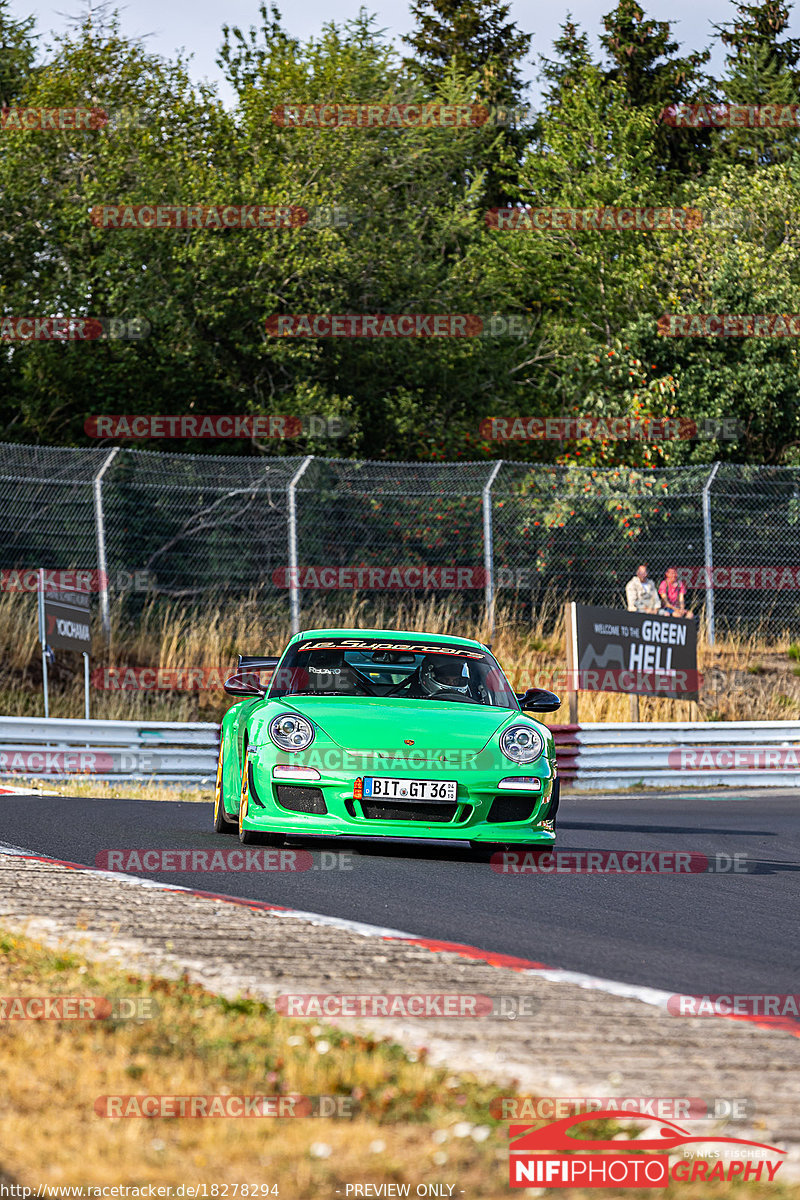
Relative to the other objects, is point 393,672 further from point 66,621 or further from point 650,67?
point 650,67

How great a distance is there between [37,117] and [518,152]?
2039 cm

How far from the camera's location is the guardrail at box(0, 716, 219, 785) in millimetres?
15383

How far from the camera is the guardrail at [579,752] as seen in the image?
15.6 m

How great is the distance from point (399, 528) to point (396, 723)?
44.6 ft

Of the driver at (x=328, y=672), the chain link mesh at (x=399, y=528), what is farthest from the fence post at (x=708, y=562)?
the driver at (x=328, y=672)

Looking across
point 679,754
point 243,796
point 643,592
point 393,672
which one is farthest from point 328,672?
point 643,592

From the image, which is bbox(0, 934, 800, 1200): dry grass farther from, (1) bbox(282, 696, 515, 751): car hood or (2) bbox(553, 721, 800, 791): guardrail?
(2) bbox(553, 721, 800, 791): guardrail

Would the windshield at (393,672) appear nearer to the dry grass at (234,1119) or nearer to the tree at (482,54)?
the dry grass at (234,1119)

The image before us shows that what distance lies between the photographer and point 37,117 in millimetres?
27516

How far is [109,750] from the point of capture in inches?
621

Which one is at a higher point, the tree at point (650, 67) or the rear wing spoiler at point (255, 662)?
the tree at point (650, 67)

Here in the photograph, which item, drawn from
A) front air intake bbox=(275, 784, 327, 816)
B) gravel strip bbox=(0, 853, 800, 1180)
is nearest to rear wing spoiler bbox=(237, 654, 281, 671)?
front air intake bbox=(275, 784, 327, 816)

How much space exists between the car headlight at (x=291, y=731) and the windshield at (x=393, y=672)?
0.62 meters

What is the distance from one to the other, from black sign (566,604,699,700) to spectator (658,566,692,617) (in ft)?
5.83
